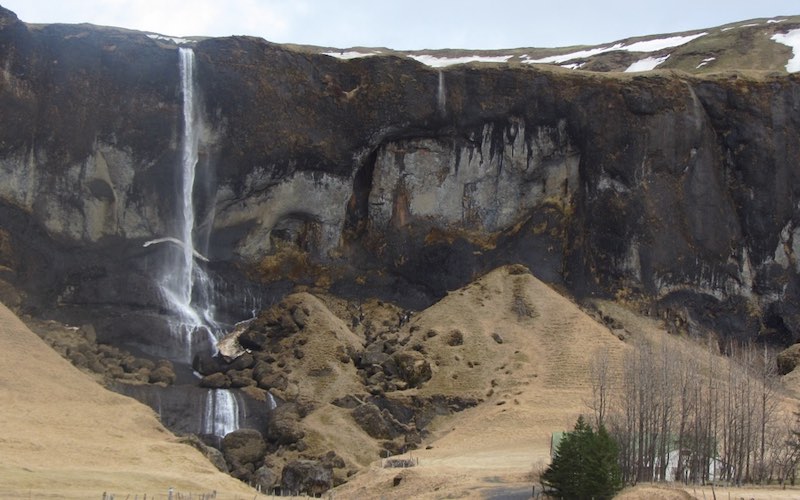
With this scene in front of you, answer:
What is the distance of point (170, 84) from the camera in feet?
266

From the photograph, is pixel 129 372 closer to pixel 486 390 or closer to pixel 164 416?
pixel 164 416

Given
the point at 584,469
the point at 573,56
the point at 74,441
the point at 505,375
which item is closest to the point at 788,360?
the point at 505,375

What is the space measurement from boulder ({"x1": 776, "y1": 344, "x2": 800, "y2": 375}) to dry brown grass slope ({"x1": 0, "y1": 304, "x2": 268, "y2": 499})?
138ft

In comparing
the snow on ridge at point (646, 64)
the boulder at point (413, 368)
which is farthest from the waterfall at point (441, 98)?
the snow on ridge at point (646, 64)

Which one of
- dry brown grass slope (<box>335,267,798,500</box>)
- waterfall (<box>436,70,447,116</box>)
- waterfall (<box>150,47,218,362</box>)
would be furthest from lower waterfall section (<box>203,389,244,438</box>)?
waterfall (<box>436,70,447,116</box>)

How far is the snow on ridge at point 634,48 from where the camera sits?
433ft

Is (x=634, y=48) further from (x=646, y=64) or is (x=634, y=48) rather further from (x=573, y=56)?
(x=646, y=64)

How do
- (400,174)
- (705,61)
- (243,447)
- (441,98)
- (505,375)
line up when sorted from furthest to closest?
(705,61) < (441,98) < (400,174) < (505,375) < (243,447)

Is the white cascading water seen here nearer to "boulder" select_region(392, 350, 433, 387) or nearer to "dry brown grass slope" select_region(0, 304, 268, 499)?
"dry brown grass slope" select_region(0, 304, 268, 499)

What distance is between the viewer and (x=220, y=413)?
220ft

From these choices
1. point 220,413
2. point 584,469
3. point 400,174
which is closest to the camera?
point 584,469

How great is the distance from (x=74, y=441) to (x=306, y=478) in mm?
10652

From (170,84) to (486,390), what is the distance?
1168 inches

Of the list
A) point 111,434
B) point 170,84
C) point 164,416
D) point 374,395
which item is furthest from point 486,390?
point 170,84
